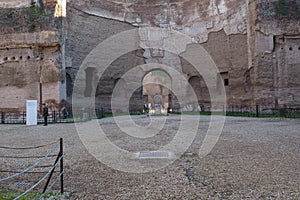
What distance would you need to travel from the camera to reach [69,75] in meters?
18.5

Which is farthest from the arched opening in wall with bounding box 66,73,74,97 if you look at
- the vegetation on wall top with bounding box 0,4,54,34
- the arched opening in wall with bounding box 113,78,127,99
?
the arched opening in wall with bounding box 113,78,127,99

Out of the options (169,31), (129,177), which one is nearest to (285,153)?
(129,177)

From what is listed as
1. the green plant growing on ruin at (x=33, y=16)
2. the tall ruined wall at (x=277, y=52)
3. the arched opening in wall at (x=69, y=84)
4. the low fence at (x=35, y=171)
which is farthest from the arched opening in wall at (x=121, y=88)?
the low fence at (x=35, y=171)

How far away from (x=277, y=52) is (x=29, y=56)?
17926 mm

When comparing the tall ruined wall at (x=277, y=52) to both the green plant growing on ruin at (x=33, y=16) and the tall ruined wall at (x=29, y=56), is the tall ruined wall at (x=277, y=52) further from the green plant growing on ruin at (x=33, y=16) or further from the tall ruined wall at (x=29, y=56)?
the green plant growing on ruin at (x=33, y=16)

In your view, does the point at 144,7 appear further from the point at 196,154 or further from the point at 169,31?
the point at 196,154

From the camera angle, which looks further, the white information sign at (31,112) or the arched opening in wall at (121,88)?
the arched opening in wall at (121,88)

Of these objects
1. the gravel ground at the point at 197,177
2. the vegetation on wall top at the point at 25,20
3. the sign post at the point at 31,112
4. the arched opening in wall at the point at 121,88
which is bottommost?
the gravel ground at the point at 197,177

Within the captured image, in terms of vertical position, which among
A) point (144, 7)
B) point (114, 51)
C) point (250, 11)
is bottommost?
point (114, 51)

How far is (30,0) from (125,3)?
9555mm

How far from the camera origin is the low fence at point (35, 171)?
9.07ft

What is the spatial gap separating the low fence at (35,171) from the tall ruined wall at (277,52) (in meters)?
16.4

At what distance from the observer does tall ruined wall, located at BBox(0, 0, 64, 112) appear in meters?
15.7

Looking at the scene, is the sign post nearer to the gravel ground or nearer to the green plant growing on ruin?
the gravel ground
